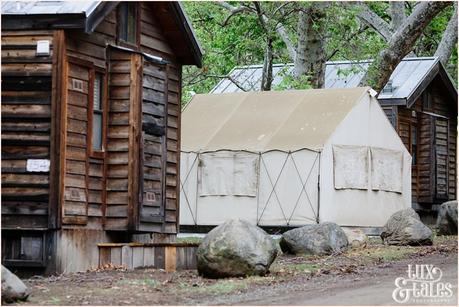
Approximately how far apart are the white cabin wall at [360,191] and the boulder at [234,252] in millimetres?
8907

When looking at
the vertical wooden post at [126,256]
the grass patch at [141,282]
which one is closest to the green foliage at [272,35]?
the vertical wooden post at [126,256]

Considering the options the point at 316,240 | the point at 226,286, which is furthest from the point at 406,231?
the point at 226,286

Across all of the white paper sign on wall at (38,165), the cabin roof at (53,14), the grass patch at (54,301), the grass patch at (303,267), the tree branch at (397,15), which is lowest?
the grass patch at (54,301)

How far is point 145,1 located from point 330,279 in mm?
6366

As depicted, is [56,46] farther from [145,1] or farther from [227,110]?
[227,110]

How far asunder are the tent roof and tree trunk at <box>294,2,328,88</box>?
5.35 feet

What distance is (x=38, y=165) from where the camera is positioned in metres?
15.5

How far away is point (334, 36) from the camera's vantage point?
30.1 m

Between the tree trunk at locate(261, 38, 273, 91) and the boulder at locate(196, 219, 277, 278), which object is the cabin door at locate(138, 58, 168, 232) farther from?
the tree trunk at locate(261, 38, 273, 91)

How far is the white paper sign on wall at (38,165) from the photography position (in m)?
15.5

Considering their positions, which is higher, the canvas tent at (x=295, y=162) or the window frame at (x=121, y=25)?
the window frame at (x=121, y=25)

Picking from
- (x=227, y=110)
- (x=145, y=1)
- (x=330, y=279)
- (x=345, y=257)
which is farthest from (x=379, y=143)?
(x=330, y=279)

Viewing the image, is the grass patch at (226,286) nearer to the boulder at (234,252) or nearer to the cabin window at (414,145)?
the boulder at (234,252)

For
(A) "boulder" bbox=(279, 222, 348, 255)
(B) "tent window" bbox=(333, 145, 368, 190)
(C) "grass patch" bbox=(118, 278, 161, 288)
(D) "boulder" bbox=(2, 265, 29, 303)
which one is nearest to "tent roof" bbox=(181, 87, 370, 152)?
(B) "tent window" bbox=(333, 145, 368, 190)
